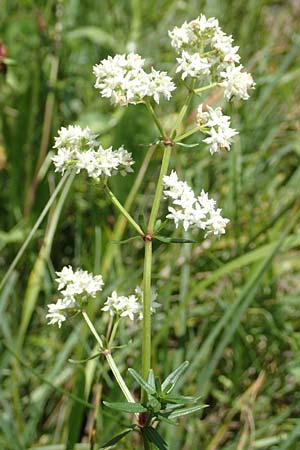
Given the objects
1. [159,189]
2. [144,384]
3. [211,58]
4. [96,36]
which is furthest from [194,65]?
[96,36]

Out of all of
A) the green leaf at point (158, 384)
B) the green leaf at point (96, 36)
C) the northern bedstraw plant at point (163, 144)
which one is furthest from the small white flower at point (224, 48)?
the green leaf at point (96, 36)

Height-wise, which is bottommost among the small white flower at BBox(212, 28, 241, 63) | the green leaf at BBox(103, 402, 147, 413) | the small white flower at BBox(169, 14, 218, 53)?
the green leaf at BBox(103, 402, 147, 413)

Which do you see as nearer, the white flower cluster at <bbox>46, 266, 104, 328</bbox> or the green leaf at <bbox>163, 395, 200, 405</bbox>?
the green leaf at <bbox>163, 395, 200, 405</bbox>

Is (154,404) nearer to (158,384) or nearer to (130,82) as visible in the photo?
(158,384)

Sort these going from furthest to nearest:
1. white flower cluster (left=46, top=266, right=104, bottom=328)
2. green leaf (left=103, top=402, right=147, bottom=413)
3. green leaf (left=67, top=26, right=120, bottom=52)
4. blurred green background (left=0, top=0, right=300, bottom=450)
Answer: green leaf (left=67, top=26, right=120, bottom=52)
blurred green background (left=0, top=0, right=300, bottom=450)
white flower cluster (left=46, top=266, right=104, bottom=328)
green leaf (left=103, top=402, right=147, bottom=413)


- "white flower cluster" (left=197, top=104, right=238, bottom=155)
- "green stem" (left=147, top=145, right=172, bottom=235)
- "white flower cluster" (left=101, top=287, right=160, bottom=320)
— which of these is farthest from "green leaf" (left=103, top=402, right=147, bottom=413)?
"white flower cluster" (left=197, top=104, right=238, bottom=155)

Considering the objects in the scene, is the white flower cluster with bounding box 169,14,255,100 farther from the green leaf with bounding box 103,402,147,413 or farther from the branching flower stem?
the green leaf with bounding box 103,402,147,413

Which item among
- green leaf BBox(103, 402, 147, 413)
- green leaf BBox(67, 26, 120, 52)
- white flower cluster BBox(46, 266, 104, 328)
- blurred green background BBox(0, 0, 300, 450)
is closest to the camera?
green leaf BBox(103, 402, 147, 413)

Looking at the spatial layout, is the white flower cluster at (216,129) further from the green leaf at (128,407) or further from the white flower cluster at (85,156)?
the green leaf at (128,407)
